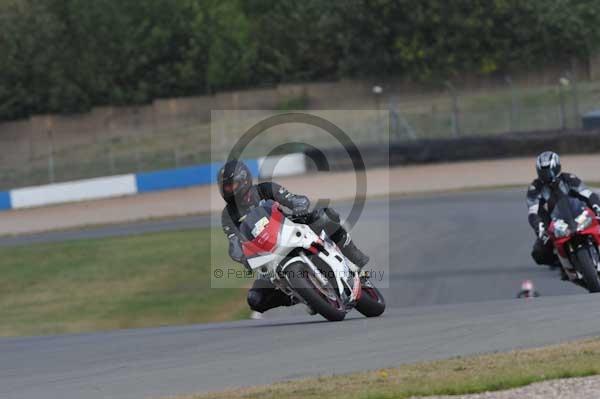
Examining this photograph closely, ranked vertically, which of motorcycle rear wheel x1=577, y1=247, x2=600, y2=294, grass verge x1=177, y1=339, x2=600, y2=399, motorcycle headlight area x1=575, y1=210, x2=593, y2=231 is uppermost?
motorcycle headlight area x1=575, y1=210, x2=593, y2=231

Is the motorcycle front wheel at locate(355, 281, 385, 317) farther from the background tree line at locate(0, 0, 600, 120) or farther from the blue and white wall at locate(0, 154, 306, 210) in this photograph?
the background tree line at locate(0, 0, 600, 120)

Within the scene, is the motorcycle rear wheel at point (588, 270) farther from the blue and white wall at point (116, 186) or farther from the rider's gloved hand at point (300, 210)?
the blue and white wall at point (116, 186)

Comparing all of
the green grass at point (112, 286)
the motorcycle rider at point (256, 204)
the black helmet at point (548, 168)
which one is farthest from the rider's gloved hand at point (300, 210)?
the green grass at point (112, 286)

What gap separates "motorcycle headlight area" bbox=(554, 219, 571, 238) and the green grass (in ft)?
18.8

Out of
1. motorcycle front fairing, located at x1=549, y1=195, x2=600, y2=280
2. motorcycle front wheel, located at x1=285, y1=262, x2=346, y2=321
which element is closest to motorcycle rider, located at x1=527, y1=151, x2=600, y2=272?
motorcycle front fairing, located at x1=549, y1=195, x2=600, y2=280

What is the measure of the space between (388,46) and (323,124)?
10090mm

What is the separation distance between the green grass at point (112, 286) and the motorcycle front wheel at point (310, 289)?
6752 mm

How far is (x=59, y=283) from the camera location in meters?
20.6

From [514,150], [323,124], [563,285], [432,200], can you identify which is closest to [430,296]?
[563,285]

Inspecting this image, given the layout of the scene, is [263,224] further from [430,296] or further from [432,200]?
[432,200]

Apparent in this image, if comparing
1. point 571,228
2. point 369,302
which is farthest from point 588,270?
point 369,302

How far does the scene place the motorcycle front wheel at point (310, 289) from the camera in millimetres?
9180

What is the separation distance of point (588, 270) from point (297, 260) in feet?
12.7

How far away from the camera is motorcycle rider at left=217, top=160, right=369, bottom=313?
9.62 meters
